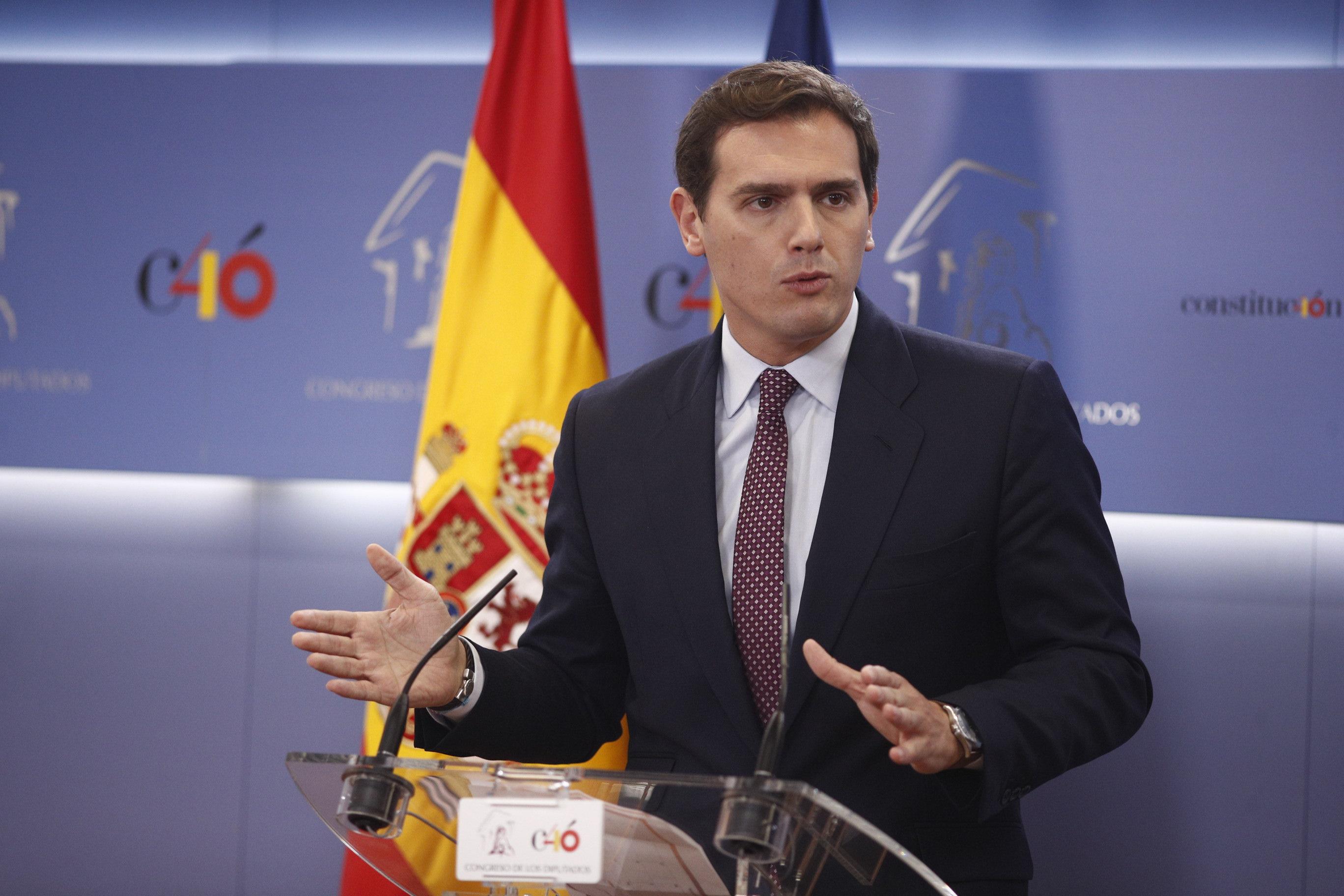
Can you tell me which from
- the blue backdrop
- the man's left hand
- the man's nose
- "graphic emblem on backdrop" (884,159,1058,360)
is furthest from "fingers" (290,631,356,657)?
"graphic emblem on backdrop" (884,159,1058,360)

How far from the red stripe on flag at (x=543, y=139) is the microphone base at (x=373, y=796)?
1870mm

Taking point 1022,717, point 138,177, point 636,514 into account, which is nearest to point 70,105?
point 138,177

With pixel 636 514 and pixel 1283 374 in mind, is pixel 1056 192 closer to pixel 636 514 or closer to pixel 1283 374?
→ pixel 1283 374

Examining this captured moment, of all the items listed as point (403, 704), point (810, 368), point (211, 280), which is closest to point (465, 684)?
point (403, 704)

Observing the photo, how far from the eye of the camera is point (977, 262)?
3031 millimetres

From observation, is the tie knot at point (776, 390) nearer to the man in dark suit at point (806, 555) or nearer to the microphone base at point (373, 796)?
the man in dark suit at point (806, 555)

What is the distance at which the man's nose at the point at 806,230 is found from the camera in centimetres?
164

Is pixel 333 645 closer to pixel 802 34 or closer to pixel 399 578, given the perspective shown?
pixel 399 578

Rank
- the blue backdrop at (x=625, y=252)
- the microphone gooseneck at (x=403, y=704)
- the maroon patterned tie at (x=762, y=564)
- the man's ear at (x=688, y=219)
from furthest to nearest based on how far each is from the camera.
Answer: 1. the blue backdrop at (x=625, y=252)
2. the man's ear at (x=688, y=219)
3. the maroon patterned tie at (x=762, y=564)
4. the microphone gooseneck at (x=403, y=704)

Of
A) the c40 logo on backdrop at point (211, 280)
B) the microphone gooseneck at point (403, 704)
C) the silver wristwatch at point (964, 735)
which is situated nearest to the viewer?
the microphone gooseneck at point (403, 704)

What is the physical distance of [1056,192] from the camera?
3.00 meters

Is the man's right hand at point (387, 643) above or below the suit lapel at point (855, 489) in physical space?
below

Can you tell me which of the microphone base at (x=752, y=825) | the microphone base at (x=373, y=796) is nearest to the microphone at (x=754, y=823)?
the microphone base at (x=752, y=825)

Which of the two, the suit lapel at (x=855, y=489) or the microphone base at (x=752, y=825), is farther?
the suit lapel at (x=855, y=489)
